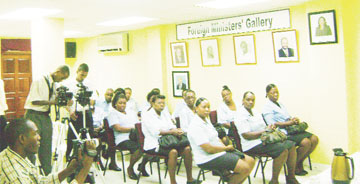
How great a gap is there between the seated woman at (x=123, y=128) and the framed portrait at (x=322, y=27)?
9.91 feet

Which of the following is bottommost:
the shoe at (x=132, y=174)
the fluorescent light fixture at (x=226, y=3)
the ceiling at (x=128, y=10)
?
the shoe at (x=132, y=174)

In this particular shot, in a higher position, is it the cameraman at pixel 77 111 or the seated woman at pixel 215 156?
the cameraman at pixel 77 111

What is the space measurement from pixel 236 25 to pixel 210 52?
2.56 feet

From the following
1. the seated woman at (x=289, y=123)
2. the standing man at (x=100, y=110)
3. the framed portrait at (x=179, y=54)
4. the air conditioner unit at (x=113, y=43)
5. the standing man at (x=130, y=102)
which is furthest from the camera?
the air conditioner unit at (x=113, y=43)

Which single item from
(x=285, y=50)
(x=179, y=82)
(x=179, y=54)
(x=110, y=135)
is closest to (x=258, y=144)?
(x=285, y=50)

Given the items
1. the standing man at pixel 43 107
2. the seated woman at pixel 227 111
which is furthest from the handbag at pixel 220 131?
the standing man at pixel 43 107

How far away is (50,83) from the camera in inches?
187

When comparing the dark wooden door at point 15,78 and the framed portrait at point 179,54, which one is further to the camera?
the dark wooden door at point 15,78

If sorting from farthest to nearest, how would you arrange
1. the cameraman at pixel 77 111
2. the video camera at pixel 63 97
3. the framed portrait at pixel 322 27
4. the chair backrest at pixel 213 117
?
the chair backrest at pixel 213 117, the framed portrait at pixel 322 27, the cameraman at pixel 77 111, the video camera at pixel 63 97

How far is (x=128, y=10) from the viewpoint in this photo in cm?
627

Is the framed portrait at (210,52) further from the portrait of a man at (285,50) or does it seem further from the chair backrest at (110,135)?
the chair backrest at (110,135)

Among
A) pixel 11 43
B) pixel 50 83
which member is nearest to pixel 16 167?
pixel 50 83

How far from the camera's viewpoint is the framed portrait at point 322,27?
564cm

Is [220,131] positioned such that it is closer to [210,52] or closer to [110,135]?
[110,135]
